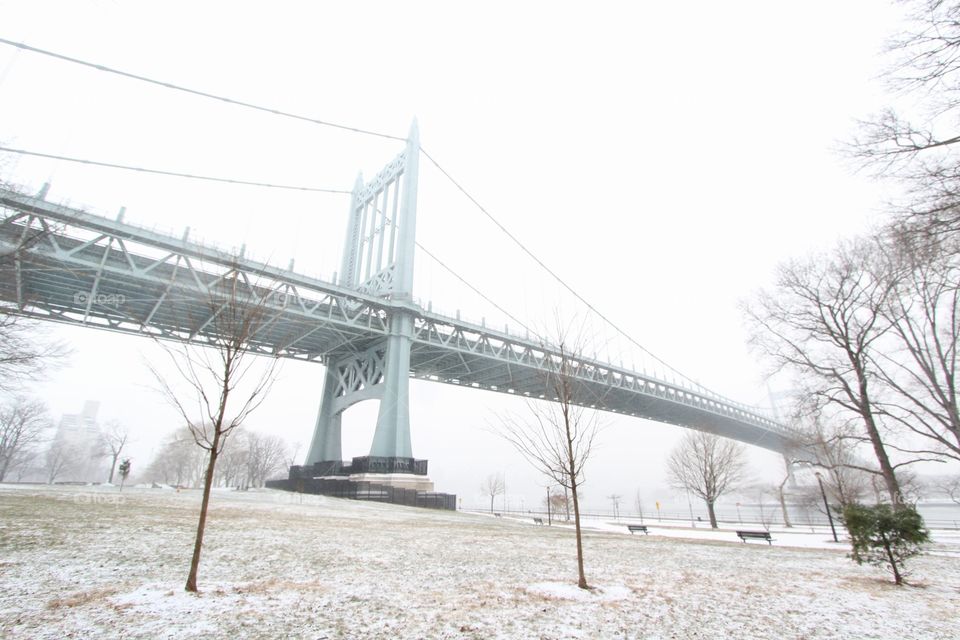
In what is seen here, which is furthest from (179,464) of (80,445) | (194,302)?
(80,445)

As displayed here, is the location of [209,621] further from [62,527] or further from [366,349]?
[366,349]

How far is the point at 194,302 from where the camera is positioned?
2581cm

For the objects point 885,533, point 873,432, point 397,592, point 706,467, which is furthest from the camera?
point 706,467

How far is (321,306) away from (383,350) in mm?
5593

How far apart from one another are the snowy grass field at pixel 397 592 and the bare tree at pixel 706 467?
25.4 m

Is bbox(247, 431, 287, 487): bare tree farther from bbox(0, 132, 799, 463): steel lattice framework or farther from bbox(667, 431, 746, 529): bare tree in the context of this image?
bbox(667, 431, 746, 529): bare tree

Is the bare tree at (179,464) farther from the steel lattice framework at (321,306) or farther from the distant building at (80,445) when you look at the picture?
the steel lattice framework at (321,306)

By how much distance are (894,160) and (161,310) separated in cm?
3623

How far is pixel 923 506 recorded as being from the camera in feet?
317

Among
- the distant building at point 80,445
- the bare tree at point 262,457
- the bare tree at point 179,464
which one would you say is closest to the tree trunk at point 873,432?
the bare tree at point 262,457

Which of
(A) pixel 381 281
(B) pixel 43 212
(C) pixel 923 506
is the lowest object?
(C) pixel 923 506

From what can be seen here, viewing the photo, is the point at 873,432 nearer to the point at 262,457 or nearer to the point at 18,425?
the point at 18,425

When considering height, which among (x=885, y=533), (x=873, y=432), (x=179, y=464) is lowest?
(x=885, y=533)

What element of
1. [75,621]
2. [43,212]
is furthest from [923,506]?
[43,212]
